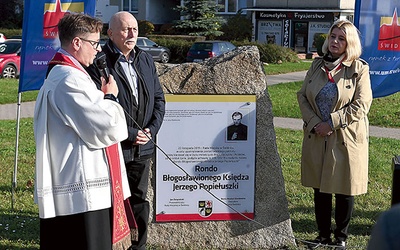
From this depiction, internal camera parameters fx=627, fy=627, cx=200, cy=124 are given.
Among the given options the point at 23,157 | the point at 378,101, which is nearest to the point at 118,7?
the point at 378,101

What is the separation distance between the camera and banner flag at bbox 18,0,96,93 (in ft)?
21.3

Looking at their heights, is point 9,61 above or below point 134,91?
below

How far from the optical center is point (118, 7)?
49719 millimetres

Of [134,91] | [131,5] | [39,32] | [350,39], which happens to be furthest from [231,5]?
[134,91]

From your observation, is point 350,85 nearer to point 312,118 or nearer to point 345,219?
point 312,118

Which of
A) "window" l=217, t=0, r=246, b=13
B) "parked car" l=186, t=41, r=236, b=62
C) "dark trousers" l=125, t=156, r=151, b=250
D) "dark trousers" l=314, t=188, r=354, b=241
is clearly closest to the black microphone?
"dark trousers" l=125, t=156, r=151, b=250

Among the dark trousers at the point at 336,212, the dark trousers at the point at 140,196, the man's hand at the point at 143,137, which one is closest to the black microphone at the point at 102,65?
the man's hand at the point at 143,137

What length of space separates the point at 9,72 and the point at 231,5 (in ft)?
87.7

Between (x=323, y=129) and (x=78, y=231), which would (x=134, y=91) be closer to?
(x=78, y=231)

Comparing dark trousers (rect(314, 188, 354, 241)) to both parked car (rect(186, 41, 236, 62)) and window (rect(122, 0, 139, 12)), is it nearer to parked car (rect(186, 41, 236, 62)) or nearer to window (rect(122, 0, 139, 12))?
parked car (rect(186, 41, 236, 62))

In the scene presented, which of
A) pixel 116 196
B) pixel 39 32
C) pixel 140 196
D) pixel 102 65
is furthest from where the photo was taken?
pixel 39 32

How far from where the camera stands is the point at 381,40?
21.9 ft

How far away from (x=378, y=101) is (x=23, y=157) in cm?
909

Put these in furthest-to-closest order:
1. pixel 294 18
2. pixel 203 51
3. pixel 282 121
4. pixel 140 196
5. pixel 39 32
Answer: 1. pixel 294 18
2. pixel 203 51
3. pixel 282 121
4. pixel 39 32
5. pixel 140 196
